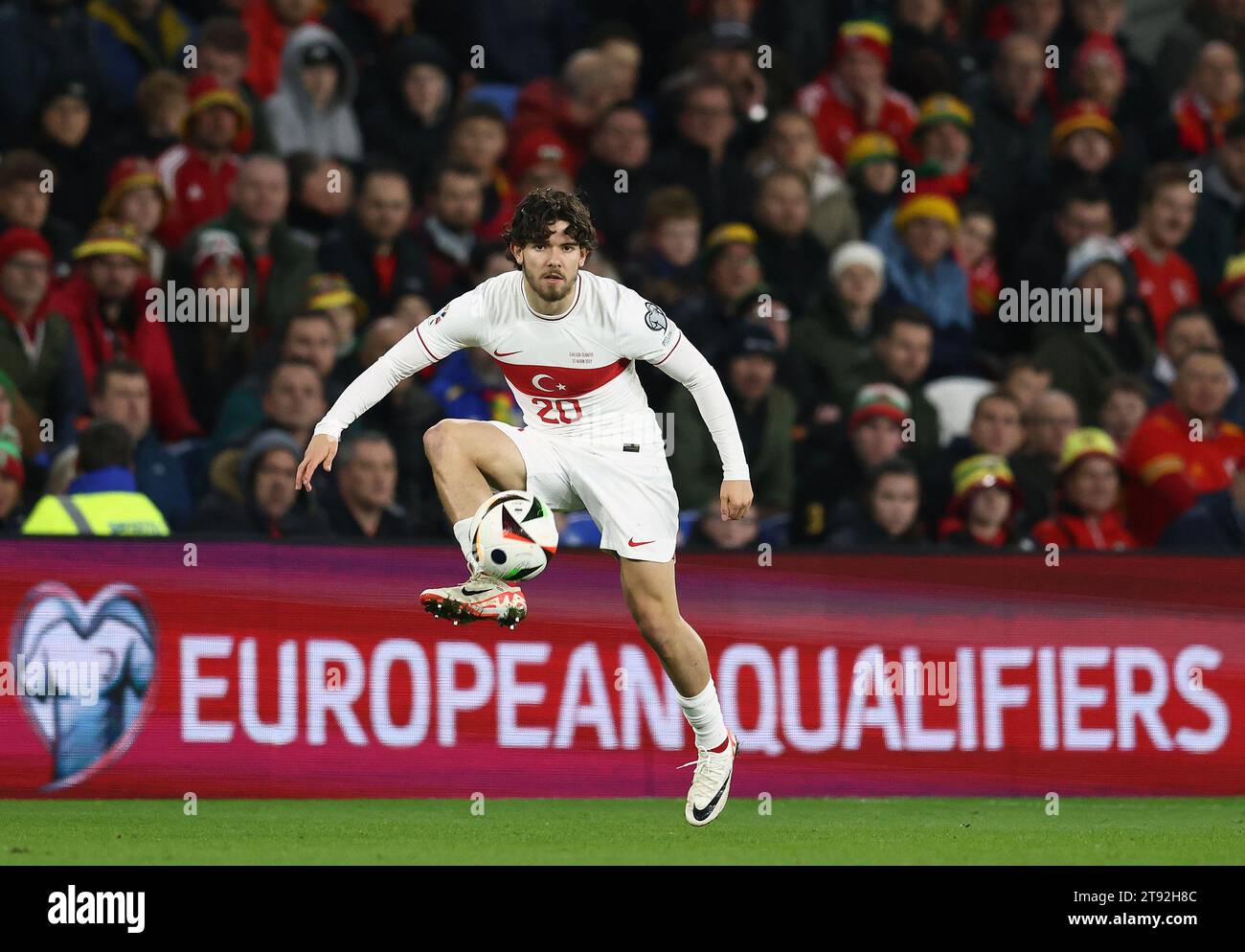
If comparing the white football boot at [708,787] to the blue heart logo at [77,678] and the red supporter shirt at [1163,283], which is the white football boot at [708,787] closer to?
the blue heart logo at [77,678]

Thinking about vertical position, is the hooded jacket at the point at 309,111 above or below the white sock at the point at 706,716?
above

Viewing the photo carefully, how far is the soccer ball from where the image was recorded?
8633 mm

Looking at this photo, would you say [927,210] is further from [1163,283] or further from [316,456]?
[316,456]

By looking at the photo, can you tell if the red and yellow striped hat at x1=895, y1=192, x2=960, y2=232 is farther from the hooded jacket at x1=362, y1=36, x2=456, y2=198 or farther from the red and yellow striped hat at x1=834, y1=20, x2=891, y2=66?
the hooded jacket at x1=362, y1=36, x2=456, y2=198

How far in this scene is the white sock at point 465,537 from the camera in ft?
28.5

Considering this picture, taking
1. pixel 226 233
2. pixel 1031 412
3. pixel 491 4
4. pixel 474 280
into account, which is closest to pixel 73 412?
pixel 226 233

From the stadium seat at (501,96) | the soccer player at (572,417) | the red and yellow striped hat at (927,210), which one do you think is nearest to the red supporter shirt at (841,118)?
the red and yellow striped hat at (927,210)

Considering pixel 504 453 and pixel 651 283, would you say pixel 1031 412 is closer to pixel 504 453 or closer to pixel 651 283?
pixel 651 283

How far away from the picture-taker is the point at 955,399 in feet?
45.4

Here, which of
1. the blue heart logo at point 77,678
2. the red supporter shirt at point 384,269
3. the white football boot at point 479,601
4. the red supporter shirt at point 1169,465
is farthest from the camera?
the red supporter shirt at point 384,269

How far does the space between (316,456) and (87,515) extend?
10.8 feet

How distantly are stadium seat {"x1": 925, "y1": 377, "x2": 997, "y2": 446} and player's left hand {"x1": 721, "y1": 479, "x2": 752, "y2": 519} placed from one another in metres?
4.75

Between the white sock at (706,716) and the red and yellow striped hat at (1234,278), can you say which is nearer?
the white sock at (706,716)

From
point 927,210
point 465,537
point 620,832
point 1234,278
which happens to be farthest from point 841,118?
point 465,537
